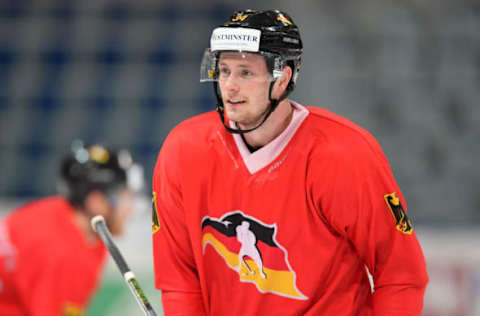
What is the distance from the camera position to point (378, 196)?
205cm

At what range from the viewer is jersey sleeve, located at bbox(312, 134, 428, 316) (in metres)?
2.04

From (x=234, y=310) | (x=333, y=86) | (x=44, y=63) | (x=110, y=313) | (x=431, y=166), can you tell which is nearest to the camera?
(x=234, y=310)

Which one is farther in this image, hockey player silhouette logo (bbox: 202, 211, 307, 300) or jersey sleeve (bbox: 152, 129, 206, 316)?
jersey sleeve (bbox: 152, 129, 206, 316)

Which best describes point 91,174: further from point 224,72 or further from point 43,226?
point 224,72

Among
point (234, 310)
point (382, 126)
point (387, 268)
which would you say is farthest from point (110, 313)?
point (382, 126)

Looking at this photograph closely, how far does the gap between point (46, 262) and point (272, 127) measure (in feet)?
5.11

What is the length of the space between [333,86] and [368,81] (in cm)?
32

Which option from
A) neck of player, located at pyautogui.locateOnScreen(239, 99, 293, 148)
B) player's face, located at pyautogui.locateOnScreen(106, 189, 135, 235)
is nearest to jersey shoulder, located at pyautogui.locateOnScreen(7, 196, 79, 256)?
player's face, located at pyautogui.locateOnScreen(106, 189, 135, 235)

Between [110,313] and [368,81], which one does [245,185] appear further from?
[368,81]

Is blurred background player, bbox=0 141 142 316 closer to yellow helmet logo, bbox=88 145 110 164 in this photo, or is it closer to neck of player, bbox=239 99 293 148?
yellow helmet logo, bbox=88 145 110 164

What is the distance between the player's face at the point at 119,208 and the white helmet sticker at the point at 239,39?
164 cm

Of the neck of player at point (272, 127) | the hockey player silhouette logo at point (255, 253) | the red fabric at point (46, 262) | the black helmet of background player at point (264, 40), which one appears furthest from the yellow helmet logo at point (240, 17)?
the red fabric at point (46, 262)

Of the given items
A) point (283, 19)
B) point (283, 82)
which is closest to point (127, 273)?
point (283, 82)

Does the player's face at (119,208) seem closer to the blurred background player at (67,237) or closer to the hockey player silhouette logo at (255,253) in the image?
the blurred background player at (67,237)
